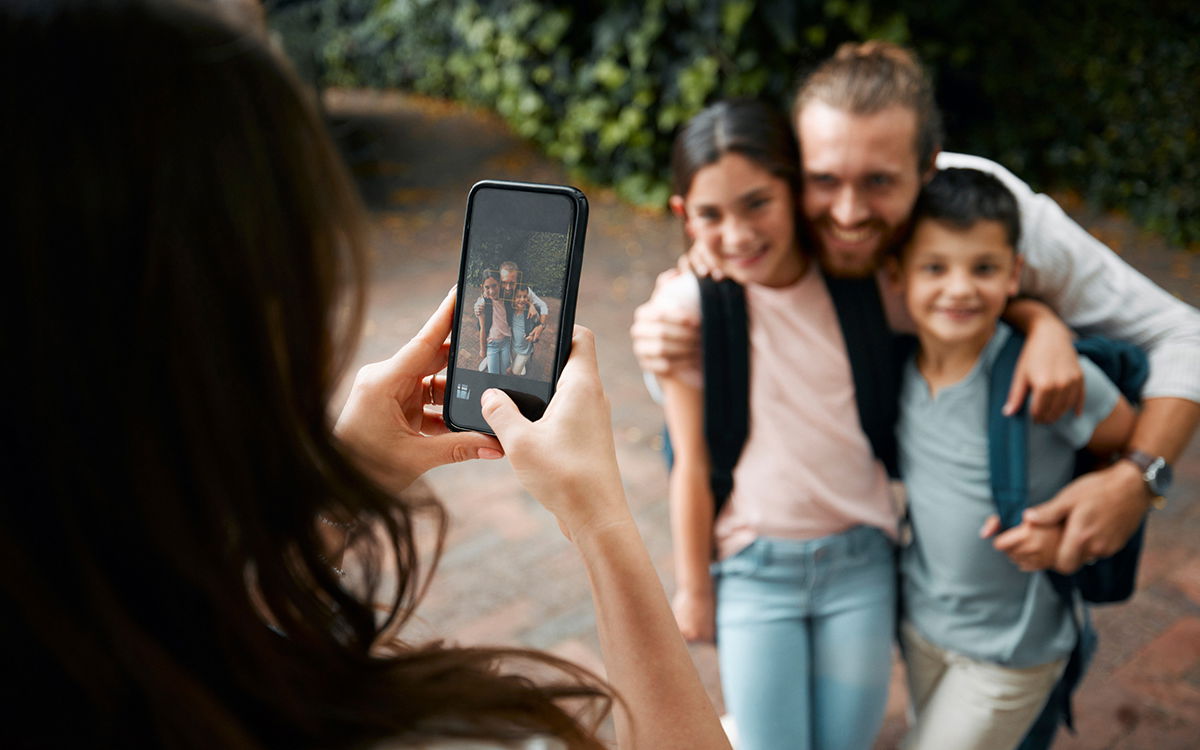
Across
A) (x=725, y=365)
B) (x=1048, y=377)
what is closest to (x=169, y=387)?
(x=725, y=365)

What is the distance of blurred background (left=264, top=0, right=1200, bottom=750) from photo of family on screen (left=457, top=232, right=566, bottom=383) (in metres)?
1.52

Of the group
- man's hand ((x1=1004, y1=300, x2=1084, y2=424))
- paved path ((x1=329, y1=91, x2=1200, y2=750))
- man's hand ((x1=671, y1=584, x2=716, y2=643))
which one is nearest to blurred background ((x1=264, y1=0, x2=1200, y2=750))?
paved path ((x1=329, y1=91, x2=1200, y2=750))

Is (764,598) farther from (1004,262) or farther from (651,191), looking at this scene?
(651,191)

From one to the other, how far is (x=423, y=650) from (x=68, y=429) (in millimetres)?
368

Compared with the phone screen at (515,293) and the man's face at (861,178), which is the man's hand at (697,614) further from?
the phone screen at (515,293)

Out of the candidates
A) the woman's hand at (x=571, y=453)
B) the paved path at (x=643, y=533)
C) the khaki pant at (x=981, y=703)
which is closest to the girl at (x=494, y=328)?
the woman's hand at (x=571, y=453)

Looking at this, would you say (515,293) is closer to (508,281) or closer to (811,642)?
(508,281)

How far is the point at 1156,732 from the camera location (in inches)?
89.8

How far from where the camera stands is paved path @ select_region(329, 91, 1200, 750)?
242 centimetres

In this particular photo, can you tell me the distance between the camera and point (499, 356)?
1.21m

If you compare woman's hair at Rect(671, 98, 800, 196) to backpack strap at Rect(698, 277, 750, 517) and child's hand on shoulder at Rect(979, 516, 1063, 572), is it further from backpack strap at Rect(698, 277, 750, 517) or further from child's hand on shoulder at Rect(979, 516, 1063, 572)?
child's hand on shoulder at Rect(979, 516, 1063, 572)

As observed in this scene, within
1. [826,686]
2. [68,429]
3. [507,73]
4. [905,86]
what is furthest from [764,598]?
[507,73]

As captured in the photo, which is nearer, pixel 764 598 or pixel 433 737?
pixel 433 737

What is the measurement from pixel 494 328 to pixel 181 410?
572 millimetres
